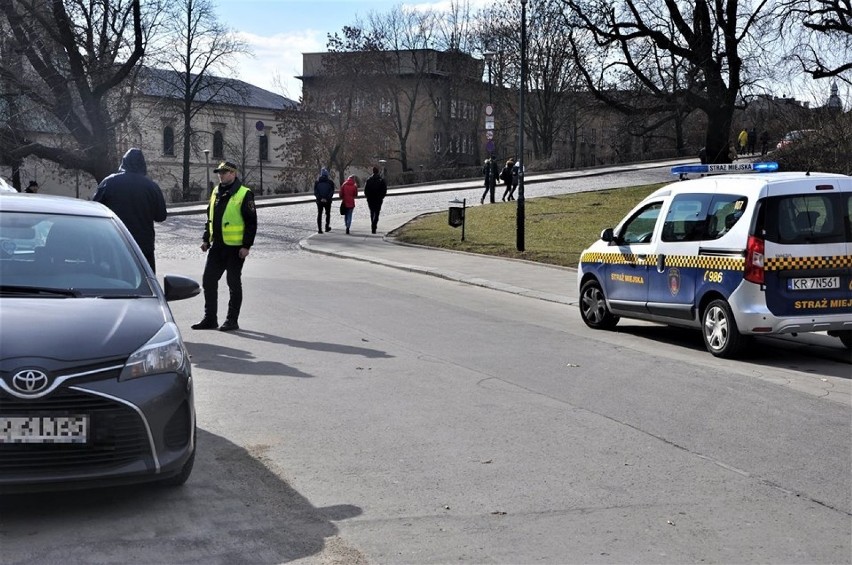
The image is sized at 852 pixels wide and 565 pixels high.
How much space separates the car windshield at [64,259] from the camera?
6418mm

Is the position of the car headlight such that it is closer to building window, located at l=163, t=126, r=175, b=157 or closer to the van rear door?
the van rear door

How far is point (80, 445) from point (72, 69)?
4207 centimetres

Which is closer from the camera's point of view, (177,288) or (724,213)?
(177,288)

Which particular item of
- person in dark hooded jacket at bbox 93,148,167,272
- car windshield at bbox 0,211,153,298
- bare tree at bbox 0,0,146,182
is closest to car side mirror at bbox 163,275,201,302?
car windshield at bbox 0,211,153,298

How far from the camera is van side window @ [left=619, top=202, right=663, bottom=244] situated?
43.5 ft

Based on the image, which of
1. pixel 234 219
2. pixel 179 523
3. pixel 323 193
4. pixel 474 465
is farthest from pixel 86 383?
pixel 323 193

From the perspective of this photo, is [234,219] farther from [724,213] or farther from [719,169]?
[719,169]

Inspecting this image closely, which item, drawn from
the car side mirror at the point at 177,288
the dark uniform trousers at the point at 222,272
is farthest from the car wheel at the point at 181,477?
the dark uniform trousers at the point at 222,272

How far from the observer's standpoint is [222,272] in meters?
13.0

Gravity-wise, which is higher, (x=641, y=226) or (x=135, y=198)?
(x=135, y=198)

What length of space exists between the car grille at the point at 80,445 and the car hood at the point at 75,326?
9.1 inches

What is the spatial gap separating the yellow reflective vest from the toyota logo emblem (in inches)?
297

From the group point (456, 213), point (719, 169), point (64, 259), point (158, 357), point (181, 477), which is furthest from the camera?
point (456, 213)

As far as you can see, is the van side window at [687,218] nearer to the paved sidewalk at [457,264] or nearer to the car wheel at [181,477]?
the paved sidewalk at [457,264]
